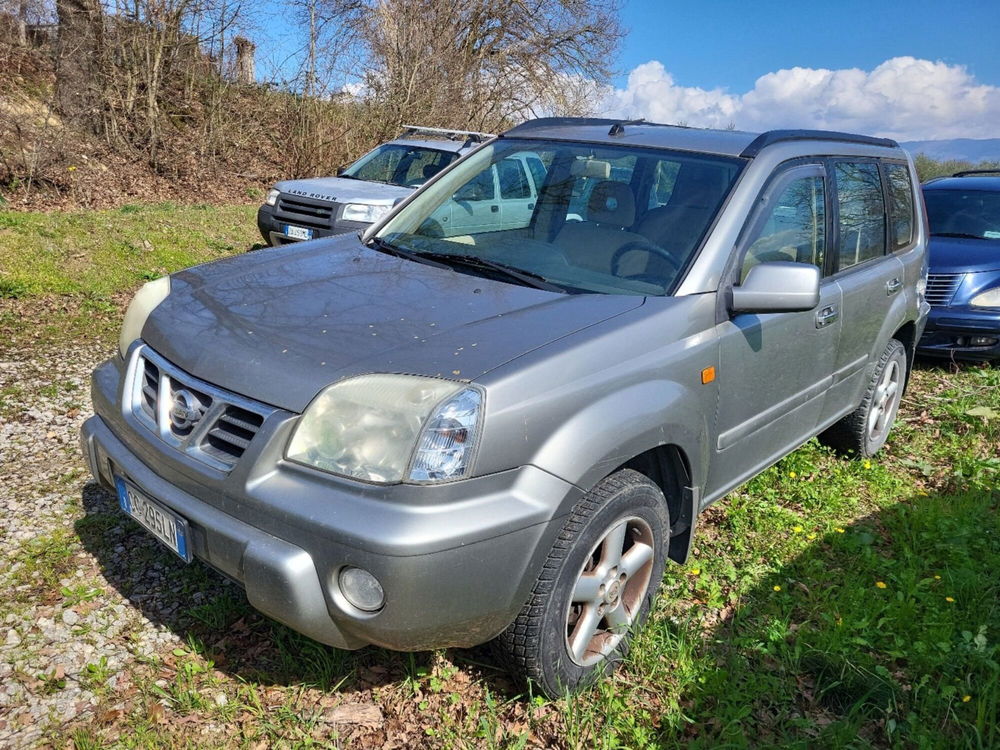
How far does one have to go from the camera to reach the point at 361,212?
30.1 feet

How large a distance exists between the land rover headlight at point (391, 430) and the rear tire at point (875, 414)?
10.4ft

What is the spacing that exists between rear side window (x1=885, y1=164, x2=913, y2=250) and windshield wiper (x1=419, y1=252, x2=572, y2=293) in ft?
8.04

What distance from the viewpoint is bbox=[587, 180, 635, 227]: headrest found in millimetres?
3346

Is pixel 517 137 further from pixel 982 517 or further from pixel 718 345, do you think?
pixel 982 517

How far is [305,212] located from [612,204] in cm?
662

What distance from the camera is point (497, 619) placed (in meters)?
2.31

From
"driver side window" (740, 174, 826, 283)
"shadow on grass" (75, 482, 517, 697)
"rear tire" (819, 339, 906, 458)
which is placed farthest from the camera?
"rear tire" (819, 339, 906, 458)

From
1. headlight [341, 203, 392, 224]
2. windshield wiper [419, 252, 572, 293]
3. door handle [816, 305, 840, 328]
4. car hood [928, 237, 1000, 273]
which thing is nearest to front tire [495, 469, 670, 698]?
windshield wiper [419, 252, 572, 293]

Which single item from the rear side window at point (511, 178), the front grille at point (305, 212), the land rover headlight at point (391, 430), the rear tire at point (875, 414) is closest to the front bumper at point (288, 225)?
the front grille at point (305, 212)

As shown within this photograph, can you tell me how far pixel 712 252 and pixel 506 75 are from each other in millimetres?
21297

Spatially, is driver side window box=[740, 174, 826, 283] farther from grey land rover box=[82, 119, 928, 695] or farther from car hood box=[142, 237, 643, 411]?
car hood box=[142, 237, 643, 411]

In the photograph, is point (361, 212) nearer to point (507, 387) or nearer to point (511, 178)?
point (511, 178)

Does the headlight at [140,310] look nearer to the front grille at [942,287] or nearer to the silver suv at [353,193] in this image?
A: the silver suv at [353,193]

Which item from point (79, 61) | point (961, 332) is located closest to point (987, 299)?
point (961, 332)
